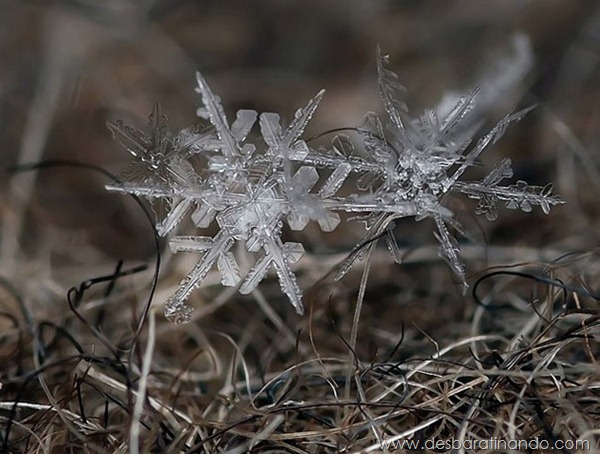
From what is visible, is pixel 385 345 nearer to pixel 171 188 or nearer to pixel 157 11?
pixel 171 188

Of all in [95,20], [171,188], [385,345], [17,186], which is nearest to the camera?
[171,188]

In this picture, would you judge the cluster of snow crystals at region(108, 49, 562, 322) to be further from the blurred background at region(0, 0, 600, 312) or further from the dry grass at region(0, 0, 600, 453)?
the blurred background at region(0, 0, 600, 312)

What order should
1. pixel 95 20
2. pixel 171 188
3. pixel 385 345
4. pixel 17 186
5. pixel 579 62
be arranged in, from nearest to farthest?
1. pixel 171 188
2. pixel 385 345
3. pixel 17 186
4. pixel 579 62
5. pixel 95 20

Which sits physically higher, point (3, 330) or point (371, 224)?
point (371, 224)

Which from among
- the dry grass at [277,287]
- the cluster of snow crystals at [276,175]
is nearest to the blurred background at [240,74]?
the dry grass at [277,287]

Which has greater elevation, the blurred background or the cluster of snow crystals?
the cluster of snow crystals

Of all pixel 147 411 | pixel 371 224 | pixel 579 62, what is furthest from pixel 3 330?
pixel 579 62

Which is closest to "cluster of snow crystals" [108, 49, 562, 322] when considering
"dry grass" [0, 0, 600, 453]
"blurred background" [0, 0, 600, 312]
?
"dry grass" [0, 0, 600, 453]

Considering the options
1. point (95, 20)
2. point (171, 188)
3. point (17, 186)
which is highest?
point (171, 188)
